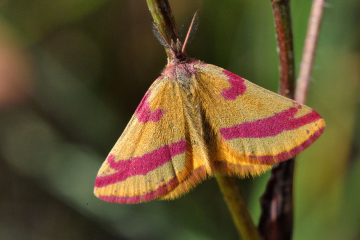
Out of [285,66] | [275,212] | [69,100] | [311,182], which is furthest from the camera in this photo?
[69,100]

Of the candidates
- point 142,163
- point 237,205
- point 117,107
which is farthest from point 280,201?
point 117,107

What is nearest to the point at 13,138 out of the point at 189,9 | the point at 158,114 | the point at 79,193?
the point at 79,193

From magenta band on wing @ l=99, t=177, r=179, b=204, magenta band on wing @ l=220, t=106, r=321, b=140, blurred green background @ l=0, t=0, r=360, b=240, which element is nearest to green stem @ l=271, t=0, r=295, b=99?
magenta band on wing @ l=220, t=106, r=321, b=140

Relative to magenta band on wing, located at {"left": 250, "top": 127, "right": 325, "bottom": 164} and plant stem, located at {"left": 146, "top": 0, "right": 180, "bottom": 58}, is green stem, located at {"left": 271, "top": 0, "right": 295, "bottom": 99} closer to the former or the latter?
magenta band on wing, located at {"left": 250, "top": 127, "right": 325, "bottom": 164}

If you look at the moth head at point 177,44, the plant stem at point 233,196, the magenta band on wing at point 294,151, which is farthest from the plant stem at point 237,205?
the moth head at point 177,44

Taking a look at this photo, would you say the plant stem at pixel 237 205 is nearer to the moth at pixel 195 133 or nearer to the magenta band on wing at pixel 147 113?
the moth at pixel 195 133

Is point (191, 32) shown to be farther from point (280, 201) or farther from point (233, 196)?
point (280, 201)

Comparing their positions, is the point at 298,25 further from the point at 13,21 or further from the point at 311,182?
the point at 13,21
